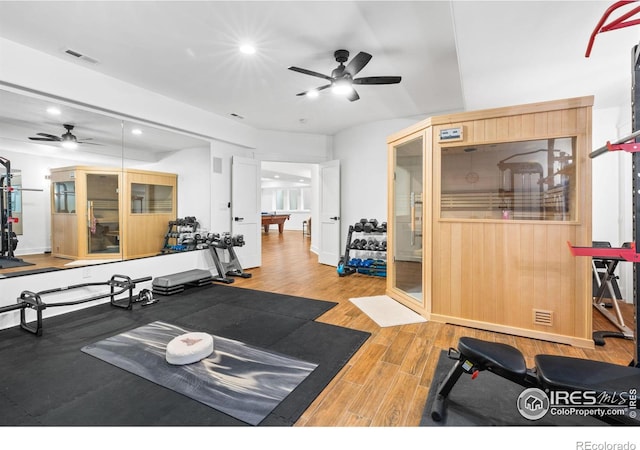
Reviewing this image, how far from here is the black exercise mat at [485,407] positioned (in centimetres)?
168

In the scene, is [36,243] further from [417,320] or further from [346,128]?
A: [346,128]

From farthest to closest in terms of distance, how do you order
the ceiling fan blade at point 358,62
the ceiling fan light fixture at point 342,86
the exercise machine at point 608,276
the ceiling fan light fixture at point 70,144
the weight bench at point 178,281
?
the weight bench at point 178,281, the ceiling fan light fixture at point 70,144, the ceiling fan light fixture at point 342,86, the ceiling fan blade at point 358,62, the exercise machine at point 608,276

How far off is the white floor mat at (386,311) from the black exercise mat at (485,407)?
3.51 feet

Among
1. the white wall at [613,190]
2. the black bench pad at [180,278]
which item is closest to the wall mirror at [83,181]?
the black bench pad at [180,278]

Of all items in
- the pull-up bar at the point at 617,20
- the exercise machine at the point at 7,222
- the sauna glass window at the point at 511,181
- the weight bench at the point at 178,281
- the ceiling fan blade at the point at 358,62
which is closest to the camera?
the pull-up bar at the point at 617,20

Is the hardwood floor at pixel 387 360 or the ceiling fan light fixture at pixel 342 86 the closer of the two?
the hardwood floor at pixel 387 360

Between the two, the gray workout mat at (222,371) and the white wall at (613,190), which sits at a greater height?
the white wall at (613,190)

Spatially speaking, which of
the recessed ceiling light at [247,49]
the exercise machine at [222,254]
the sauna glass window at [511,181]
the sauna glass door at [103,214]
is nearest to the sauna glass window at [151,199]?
the sauna glass door at [103,214]

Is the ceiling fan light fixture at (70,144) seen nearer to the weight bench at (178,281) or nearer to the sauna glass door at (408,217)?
the weight bench at (178,281)

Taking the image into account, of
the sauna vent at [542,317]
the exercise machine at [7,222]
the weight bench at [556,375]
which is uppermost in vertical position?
the exercise machine at [7,222]

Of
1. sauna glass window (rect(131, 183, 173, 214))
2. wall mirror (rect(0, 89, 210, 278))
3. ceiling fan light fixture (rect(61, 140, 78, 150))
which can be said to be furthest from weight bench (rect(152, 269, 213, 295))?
ceiling fan light fixture (rect(61, 140, 78, 150))

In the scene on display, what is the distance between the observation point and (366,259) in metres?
5.59
